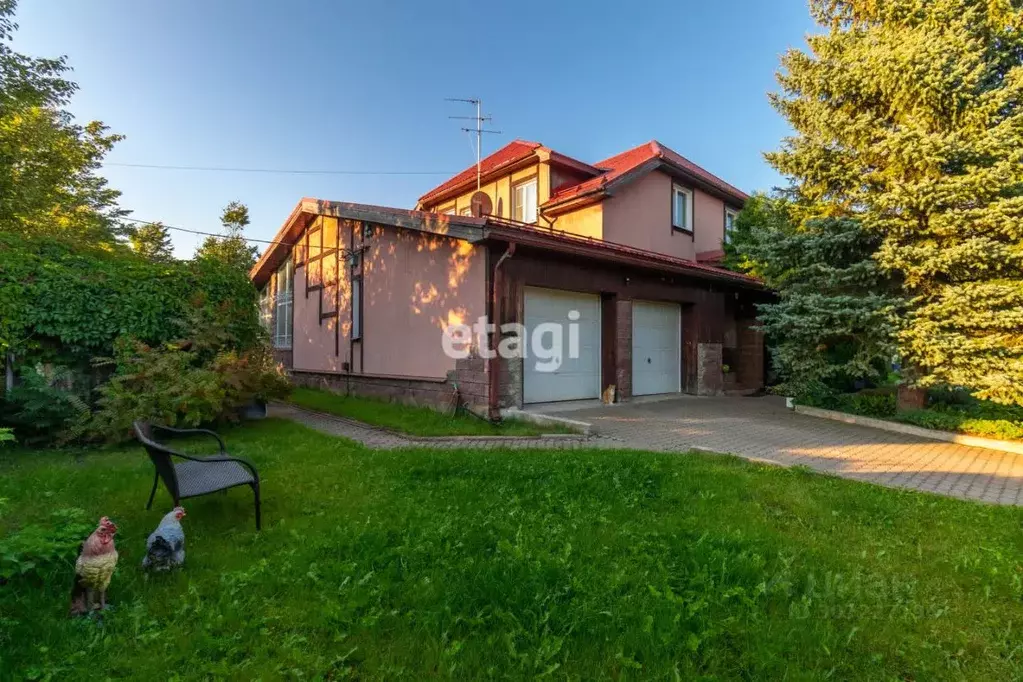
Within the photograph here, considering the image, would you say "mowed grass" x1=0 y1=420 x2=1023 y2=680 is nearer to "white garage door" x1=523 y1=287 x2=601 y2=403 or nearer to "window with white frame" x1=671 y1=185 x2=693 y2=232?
"white garage door" x1=523 y1=287 x2=601 y2=403

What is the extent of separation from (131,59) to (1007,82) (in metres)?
17.8

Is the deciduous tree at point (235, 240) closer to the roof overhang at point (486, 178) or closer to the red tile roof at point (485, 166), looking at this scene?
the roof overhang at point (486, 178)

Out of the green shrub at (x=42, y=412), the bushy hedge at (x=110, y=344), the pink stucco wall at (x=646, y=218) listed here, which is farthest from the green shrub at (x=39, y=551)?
the pink stucco wall at (x=646, y=218)

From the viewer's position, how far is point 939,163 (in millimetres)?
8117

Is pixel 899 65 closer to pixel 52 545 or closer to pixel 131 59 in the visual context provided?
pixel 52 545

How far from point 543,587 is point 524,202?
1380 cm

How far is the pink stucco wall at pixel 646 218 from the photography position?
1394cm

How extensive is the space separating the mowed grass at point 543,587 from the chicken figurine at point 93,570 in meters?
0.11

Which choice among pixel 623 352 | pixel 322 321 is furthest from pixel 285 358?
pixel 623 352

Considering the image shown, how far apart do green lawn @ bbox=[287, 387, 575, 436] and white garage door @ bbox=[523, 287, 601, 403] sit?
1548mm

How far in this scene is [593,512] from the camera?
4.09 metres

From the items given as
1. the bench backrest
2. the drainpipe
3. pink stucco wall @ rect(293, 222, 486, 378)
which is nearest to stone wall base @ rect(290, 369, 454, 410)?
pink stucco wall @ rect(293, 222, 486, 378)

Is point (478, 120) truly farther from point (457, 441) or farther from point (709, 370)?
point (457, 441)

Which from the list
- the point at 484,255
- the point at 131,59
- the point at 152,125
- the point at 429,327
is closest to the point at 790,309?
the point at 484,255
